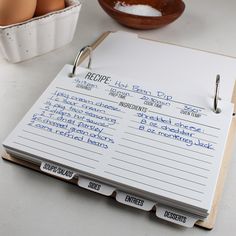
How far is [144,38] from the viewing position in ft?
2.65

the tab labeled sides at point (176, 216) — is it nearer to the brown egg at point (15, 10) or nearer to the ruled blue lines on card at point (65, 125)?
the ruled blue lines on card at point (65, 125)

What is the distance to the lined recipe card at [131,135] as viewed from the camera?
0.47 metres

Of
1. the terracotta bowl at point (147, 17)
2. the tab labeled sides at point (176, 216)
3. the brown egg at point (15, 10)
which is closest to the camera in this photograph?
the tab labeled sides at point (176, 216)

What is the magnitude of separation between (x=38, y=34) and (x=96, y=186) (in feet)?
1.13

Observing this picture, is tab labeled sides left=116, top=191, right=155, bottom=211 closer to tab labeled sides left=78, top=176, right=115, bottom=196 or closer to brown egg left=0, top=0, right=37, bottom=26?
tab labeled sides left=78, top=176, right=115, bottom=196

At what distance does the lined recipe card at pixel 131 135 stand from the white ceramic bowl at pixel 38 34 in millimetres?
123

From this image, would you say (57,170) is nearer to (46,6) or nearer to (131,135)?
(131,135)

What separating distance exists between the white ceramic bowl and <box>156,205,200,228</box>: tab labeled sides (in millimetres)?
400

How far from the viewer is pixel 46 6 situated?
2.24 feet

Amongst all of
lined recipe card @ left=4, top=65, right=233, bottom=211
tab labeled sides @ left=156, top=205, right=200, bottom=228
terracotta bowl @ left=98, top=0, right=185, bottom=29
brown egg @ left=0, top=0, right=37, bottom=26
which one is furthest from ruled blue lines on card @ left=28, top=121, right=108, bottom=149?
terracotta bowl @ left=98, top=0, right=185, bottom=29

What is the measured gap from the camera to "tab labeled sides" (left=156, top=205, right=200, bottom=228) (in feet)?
1.47

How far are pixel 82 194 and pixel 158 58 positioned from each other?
0.36 metres

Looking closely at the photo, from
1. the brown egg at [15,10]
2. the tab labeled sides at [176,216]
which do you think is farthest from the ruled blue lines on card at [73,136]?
the brown egg at [15,10]

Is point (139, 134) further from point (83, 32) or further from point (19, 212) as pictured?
point (83, 32)
